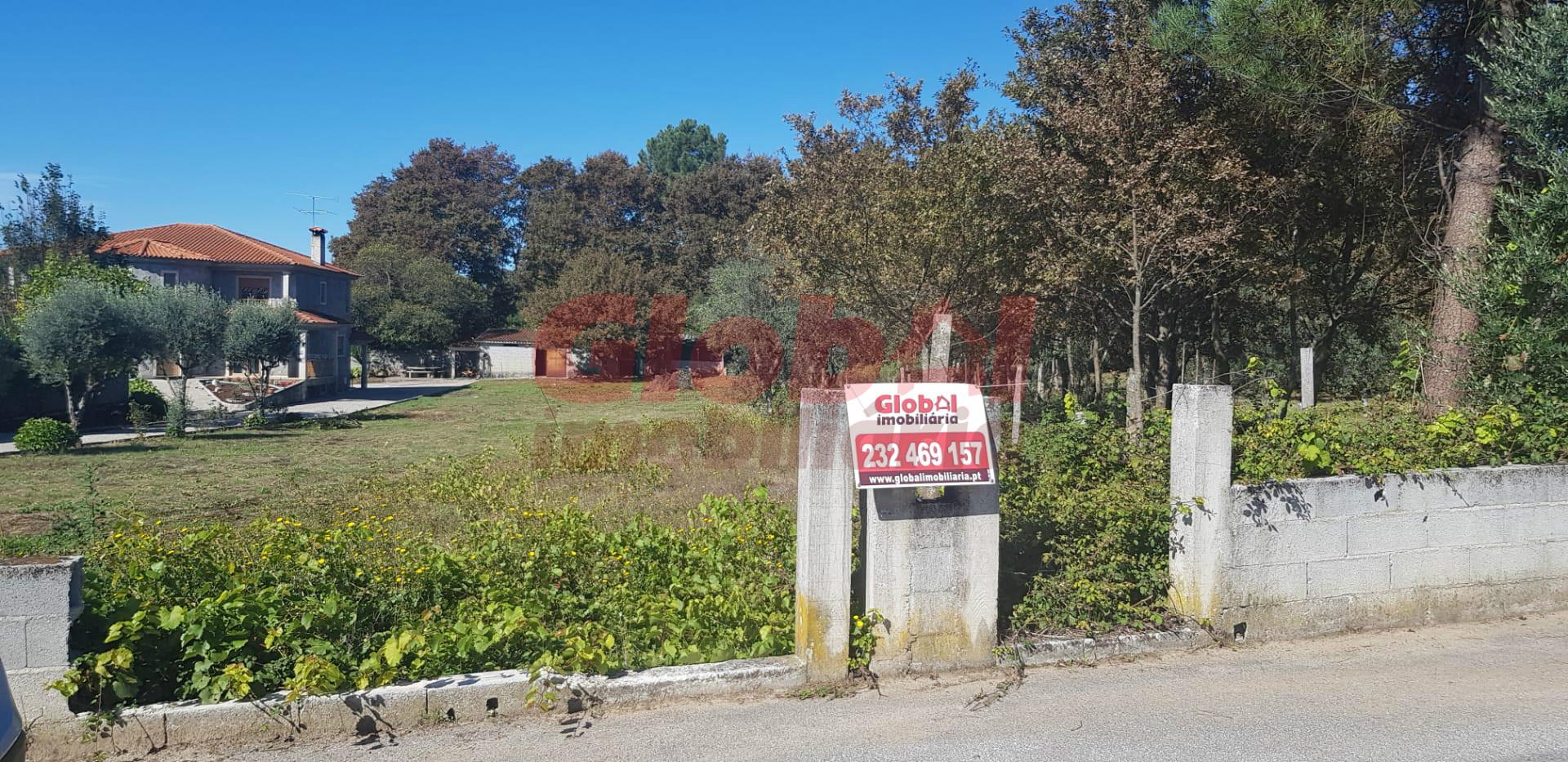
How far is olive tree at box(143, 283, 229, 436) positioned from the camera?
22609 millimetres

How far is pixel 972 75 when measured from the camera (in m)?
16.0

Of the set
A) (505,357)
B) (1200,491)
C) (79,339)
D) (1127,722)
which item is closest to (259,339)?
(79,339)

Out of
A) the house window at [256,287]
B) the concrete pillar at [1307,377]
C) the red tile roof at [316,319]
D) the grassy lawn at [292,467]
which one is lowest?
the grassy lawn at [292,467]

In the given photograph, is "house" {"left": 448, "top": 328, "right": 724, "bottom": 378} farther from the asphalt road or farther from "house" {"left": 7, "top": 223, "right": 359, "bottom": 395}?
the asphalt road

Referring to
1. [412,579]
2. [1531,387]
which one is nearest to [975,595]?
[412,579]

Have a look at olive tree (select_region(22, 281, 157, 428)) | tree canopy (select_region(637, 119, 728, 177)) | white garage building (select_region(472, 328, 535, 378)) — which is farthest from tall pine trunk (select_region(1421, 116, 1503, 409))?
tree canopy (select_region(637, 119, 728, 177))

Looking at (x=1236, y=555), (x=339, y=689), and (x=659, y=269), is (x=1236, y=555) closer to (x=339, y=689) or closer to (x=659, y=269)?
(x=339, y=689)

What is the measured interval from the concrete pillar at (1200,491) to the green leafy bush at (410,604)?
218 centimetres

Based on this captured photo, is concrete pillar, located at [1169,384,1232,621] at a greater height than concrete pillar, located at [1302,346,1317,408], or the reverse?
concrete pillar, located at [1302,346,1317,408]

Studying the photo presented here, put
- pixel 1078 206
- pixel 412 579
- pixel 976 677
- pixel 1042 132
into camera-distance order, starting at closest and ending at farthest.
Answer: pixel 976 677, pixel 412 579, pixel 1078 206, pixel 1042 132

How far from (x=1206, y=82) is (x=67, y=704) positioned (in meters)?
13.1

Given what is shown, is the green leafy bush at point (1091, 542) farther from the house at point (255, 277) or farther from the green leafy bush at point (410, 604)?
the house at point (255, 277)

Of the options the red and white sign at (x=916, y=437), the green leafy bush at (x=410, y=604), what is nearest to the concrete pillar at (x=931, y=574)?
the red and white sign at (x=916, y=437)

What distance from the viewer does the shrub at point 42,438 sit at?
17469 mm
